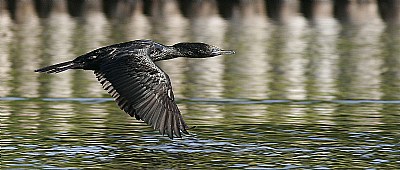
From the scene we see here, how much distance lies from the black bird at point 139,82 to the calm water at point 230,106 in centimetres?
53

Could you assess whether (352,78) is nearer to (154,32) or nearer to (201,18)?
(154,32)

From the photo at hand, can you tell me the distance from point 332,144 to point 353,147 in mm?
373

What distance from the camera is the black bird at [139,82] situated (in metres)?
13.8

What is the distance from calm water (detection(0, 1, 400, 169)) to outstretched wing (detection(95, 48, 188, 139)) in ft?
1.71

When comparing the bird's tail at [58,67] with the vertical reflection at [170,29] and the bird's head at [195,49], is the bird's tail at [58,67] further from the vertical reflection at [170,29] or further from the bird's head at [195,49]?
the vertical reflection at [170,29]

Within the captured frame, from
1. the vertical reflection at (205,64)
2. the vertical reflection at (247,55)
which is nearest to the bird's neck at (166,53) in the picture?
the vertical reflection at (205,64)

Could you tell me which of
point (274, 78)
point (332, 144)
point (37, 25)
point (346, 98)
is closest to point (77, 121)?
point (332, 144)

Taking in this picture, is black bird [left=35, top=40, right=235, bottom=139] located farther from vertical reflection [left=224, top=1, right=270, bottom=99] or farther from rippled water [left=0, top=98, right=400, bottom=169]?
vertical reflection [left=224, top=1, right=270, bottom=99]

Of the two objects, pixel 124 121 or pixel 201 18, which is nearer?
pixel 124 121

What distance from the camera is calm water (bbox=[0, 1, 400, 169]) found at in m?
14.6

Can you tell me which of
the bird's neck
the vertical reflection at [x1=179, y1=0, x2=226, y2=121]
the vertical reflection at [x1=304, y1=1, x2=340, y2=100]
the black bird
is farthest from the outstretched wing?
the vertical reflection at [x1=304, y1=1, x2=340, y2=100]

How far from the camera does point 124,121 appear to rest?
1814 centimetres

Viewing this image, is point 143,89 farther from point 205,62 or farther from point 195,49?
point 205,62

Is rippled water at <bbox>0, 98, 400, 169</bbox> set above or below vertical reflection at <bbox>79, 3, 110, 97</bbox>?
above
